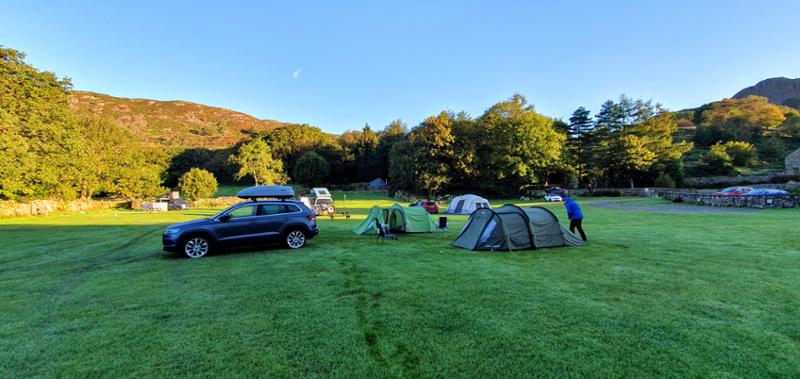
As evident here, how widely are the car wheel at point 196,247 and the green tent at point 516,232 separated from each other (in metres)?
7.39

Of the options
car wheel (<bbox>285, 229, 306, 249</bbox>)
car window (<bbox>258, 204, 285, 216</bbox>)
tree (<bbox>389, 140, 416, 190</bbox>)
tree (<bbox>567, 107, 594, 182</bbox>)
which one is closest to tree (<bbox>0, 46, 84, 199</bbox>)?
car window (<bbox>258, 204, 285, 216</bbox>)

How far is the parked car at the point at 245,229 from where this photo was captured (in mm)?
9547

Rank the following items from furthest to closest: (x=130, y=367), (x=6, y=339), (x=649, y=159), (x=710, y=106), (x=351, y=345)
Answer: (x=710, y=106), (x=649, y=159), (x=6, y=339), (x=351, y=345), (x=130, y=367)

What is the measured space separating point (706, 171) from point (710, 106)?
188ft

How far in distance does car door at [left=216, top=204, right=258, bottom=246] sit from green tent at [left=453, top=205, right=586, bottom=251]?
20.6ft

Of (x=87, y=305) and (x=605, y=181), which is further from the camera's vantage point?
(x=605, y=181)

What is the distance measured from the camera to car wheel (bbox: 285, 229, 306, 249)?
10688mm

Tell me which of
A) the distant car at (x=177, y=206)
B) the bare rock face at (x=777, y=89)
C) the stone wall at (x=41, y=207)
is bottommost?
the distant car at (x=177, y=206)

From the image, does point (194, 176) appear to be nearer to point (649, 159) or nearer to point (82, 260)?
point (82, 260)

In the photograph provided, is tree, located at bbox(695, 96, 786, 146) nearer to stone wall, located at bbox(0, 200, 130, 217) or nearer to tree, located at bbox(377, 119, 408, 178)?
tree, located at bbox(377, 119, 408, 178)

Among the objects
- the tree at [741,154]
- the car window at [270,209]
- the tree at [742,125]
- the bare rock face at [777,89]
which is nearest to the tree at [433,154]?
the car window at [270,209]

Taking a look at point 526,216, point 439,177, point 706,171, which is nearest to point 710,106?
point 706,171

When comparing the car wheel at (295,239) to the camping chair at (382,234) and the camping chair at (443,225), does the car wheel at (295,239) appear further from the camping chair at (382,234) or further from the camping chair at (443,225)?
the camping chair at (443,225)

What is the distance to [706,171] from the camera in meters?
46.7
